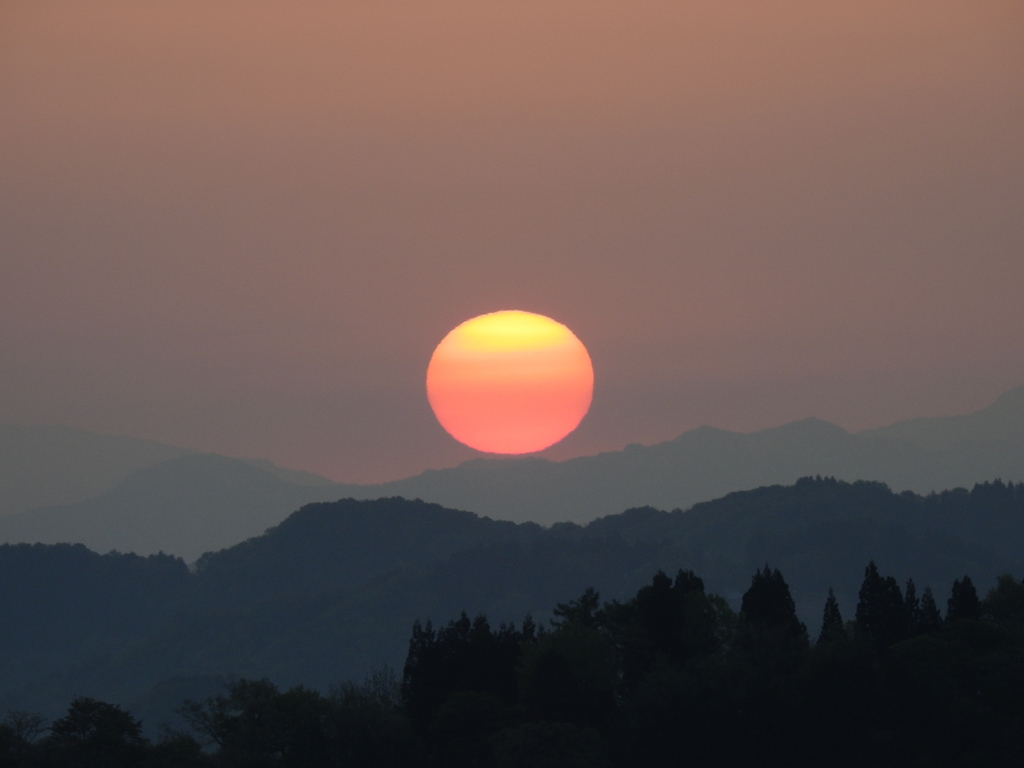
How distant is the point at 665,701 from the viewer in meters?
87.8

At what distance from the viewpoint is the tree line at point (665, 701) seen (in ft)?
277

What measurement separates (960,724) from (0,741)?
61.3 m

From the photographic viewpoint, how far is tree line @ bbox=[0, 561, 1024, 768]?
277ft

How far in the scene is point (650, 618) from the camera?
327ft

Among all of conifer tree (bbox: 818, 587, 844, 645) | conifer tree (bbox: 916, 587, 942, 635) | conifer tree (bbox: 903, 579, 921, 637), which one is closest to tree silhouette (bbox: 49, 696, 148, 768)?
conifer tree (bbox: 818, 587, 844, 645)

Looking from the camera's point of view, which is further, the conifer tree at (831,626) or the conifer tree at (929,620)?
the conifer tree at (929,620)

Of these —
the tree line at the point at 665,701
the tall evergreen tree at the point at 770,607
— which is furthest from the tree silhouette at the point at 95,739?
the tall evergreen tree at the point at 770,607

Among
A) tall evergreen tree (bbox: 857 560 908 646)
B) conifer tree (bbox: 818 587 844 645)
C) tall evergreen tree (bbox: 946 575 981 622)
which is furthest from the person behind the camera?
tall evergreen tree (bbox: 857 560 908 646)

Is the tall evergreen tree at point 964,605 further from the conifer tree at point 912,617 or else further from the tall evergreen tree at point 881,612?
the tall evergreen tree at point 881,612

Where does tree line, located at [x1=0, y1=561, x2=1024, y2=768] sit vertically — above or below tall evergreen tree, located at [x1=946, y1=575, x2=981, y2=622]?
below

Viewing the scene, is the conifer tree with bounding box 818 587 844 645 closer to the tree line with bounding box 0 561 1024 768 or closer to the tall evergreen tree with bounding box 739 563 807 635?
the tree line with bounding box 0 561 1024 768

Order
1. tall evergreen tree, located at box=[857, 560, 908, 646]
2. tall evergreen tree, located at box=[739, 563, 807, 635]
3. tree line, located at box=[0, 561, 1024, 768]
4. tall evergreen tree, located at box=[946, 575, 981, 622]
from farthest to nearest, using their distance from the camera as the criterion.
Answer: tall evergreen tree, located at box=[739, 563, 807, 635] → tall evergreen tree, located at box=[857, 560, 908, 646] → tall evergreen tree, located at box=[946, 575, 981, 622] → tree line, located at box=[0, 561, 1024, 768]

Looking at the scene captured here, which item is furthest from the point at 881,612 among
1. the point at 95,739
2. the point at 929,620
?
the point at 95,739

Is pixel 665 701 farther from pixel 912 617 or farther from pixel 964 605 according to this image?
pixel 964 605
